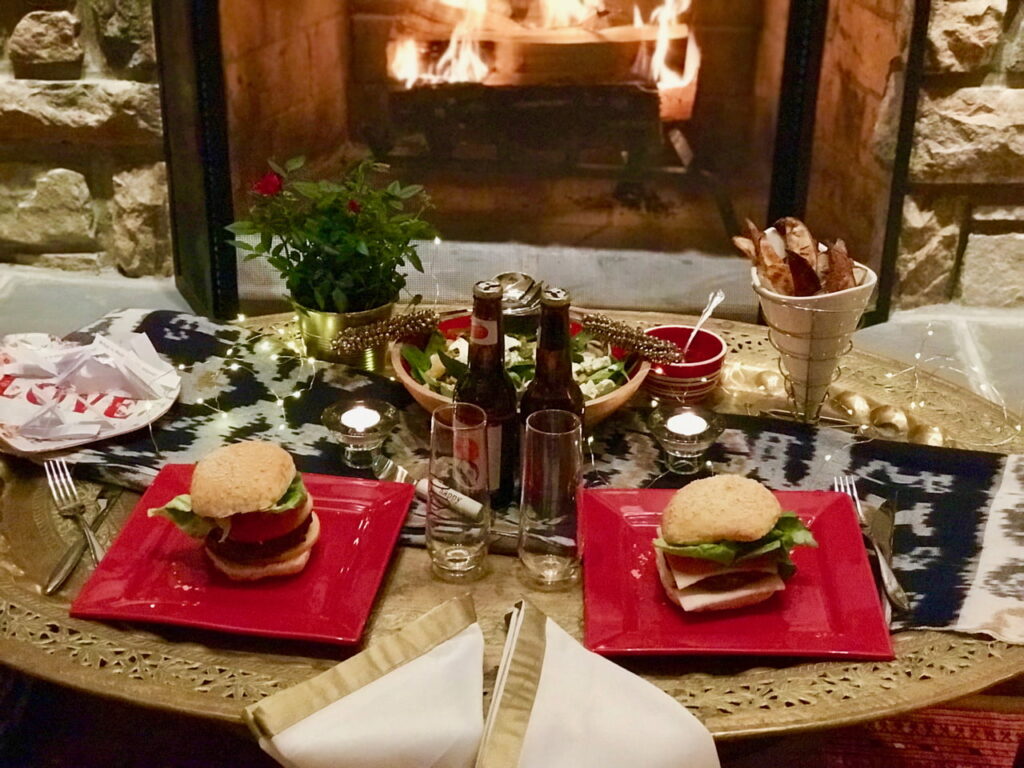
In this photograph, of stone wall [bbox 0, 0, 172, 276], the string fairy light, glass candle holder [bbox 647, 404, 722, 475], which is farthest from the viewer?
stone wall [bbox 0, 0, 172, 276]

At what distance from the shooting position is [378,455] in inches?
50.3

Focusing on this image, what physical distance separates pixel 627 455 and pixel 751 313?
125cm

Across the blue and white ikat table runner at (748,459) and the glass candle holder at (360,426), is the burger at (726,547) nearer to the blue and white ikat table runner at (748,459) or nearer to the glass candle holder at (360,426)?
the blue and white ikat table runner at (748,459)

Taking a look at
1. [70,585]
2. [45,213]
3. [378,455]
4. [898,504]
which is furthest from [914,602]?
[45,213]

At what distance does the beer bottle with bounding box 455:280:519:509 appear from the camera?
1165mm

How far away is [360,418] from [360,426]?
0.02 metres

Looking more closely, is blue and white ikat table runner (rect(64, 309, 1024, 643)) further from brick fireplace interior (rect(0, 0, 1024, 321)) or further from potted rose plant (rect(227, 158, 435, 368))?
brick fireplace interior (rect(0, 0, 1024, 321))

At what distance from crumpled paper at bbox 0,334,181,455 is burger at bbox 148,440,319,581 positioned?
272 mm

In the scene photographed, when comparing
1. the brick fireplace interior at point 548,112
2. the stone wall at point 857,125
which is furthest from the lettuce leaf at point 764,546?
the brick fireplace interior at point 548,112

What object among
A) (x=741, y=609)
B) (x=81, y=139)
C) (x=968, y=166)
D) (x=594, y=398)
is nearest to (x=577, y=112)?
(x=968, y=166)

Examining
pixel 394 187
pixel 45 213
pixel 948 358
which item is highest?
pixel 394 187

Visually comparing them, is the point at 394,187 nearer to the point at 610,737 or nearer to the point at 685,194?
the point at 610,737

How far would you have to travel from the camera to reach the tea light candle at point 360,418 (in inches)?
50.8

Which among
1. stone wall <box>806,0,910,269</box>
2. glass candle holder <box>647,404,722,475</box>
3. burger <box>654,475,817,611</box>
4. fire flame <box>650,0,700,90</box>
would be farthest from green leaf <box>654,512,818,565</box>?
fire flame <box>650,0,700,90</box>
